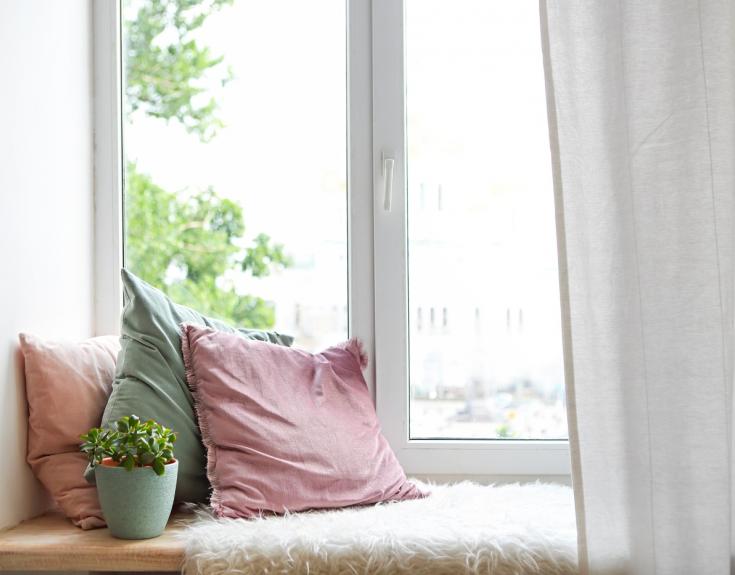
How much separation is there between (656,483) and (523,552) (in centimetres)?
26

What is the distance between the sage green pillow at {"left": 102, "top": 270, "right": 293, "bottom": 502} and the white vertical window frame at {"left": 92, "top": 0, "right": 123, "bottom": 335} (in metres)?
0.29

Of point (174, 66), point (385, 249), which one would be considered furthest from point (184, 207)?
point (385, 249)

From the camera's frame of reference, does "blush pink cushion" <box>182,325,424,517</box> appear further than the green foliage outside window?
No

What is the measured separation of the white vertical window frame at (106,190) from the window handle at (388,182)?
649mm

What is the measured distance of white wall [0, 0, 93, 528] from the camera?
62.5 inches

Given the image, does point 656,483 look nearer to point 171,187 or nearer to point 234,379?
point 234,379

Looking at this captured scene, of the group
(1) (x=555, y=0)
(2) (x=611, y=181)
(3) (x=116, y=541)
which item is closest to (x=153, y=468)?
(3) (x=116, y=541)

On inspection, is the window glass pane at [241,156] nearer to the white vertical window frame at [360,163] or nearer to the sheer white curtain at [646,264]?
the white vertical window frame at [360,163]

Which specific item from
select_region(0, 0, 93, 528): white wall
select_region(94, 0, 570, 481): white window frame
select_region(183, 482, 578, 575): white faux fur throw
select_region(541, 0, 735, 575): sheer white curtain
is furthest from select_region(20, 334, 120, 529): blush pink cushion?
select_region(541, 0, 735, 575): sheer white curtain

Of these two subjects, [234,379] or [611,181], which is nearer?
[611,181]

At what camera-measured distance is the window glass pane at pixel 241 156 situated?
6.62 ft

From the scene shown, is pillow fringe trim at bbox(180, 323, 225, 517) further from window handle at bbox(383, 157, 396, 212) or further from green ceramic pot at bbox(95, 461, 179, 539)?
window handle at bbox(383, 157, 396, 212)

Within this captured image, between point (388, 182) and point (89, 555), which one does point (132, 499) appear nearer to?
point (89, 555)

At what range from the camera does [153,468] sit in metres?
1.49
